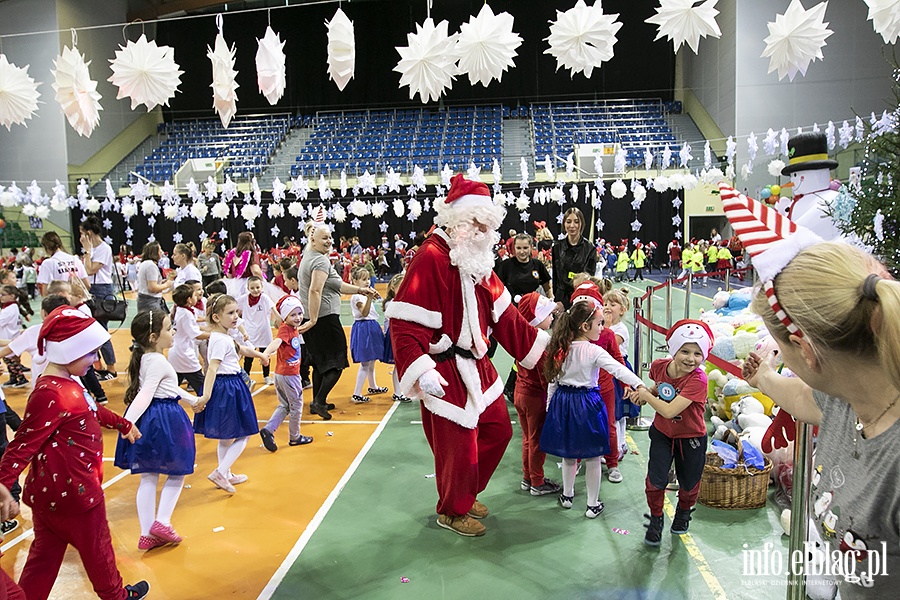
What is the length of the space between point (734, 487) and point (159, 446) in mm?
3448

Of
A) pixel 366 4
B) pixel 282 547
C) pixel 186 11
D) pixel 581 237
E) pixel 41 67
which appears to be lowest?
pixel 282 547

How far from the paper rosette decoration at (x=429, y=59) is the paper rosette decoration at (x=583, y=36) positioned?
0.89 meters

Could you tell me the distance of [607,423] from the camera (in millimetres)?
3945

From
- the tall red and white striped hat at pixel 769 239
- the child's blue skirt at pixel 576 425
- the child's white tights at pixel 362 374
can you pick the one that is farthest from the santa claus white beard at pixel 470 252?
the child's white tights at pixel 362 374

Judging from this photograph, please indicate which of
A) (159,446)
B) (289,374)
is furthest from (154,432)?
(289,374)

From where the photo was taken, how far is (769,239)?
1.39 meters

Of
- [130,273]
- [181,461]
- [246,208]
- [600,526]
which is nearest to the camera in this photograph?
[181,461]

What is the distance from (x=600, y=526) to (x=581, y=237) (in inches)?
119

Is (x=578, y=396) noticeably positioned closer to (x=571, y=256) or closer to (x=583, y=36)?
(x=571, y=256)

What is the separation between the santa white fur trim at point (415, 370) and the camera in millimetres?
3516

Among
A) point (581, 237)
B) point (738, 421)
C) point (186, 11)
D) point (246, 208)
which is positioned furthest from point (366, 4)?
point (738, 421)

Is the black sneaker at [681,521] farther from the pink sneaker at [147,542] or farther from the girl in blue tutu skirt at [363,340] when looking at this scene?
the girl in blue tutu skirt at [363,340]

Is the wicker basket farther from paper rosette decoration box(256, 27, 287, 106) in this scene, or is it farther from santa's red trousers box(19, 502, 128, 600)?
paper rosette decoration box(256, 27, 287, 106)

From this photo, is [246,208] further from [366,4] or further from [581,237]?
[366,4]
